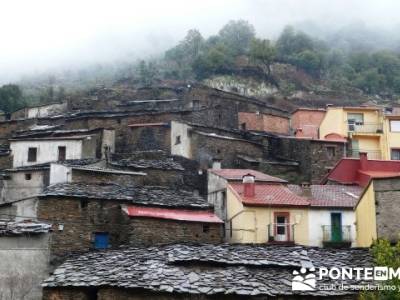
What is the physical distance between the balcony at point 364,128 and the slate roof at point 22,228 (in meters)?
30.3

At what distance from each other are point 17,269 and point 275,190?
14.9 metres

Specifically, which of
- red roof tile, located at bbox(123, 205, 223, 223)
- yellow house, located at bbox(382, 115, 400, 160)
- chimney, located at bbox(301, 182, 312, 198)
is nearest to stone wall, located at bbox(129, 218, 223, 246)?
red roof tile, located at bbox(123, 205, 223, 223)

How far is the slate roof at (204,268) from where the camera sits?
1992cm

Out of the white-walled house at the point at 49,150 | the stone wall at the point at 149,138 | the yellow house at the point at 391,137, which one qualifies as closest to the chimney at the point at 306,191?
the stone wall at the point at 149,138

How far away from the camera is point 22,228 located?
74.6 feet

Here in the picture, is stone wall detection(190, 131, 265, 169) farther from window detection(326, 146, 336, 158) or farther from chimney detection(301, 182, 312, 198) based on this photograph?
chimney detection(301, 182, 312, 198)

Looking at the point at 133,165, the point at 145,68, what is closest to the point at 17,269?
the point at 133,165

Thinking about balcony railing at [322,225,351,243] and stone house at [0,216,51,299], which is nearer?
stone house at [0,216,51,299]

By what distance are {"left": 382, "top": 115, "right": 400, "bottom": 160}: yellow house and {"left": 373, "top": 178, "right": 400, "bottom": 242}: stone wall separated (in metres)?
22.2

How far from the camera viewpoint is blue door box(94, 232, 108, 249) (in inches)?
1004

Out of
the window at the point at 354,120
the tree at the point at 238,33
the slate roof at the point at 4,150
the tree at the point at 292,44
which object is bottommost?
the slate roof at the point at 4,150

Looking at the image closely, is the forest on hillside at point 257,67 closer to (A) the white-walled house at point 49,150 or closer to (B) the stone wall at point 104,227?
(A) the white-walled house at point 49,150

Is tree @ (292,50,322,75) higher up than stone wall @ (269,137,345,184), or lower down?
higher up

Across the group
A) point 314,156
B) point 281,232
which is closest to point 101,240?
point 281,232
